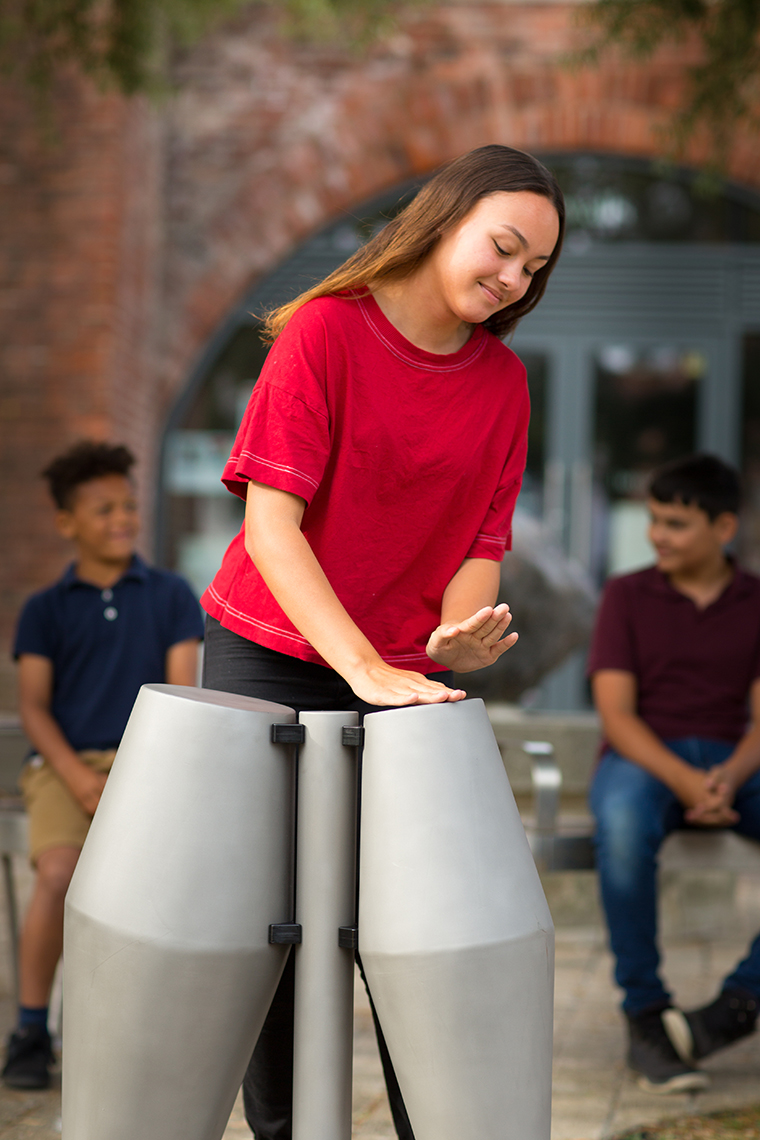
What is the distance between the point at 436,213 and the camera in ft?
5.92

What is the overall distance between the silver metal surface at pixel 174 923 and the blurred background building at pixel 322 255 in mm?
6032

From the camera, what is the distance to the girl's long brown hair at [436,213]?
178 centimetres

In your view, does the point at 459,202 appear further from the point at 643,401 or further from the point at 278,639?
the point at 643,401

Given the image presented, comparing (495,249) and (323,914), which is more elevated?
(495,249)

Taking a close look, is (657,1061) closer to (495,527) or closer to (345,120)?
(495,527)

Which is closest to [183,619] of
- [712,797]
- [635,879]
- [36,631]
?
[36,631]

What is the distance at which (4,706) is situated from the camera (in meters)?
7.25

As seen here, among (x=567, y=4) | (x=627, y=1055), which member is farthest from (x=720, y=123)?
(x=627, y=1055)

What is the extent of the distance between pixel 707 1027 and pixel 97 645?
173cm

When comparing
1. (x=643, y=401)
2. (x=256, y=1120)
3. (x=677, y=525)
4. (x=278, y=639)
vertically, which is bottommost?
(x=256, y=1120)

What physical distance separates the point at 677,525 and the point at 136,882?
2.26 metres

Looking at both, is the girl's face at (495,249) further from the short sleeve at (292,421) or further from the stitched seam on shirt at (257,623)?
the stitched seam on shirt at (257,623)

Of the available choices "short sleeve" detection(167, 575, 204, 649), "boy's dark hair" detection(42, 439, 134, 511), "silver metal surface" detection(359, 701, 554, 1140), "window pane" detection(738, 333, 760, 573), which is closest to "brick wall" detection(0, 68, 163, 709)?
"window pane" detection(738, 333, 760, 573)

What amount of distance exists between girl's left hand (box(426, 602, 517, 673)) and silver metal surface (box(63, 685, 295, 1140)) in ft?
0.84
